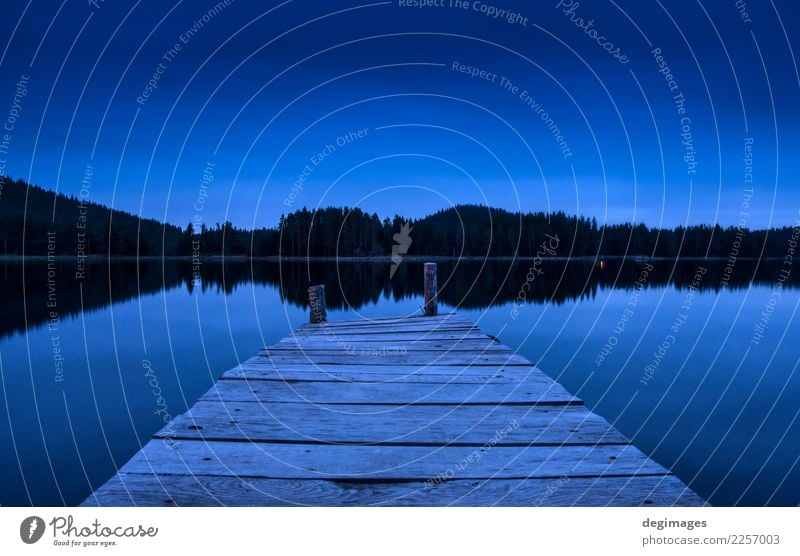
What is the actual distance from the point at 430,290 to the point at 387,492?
7590 mm

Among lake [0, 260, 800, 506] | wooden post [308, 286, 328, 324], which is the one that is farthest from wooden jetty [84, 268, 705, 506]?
wooden post [308, 286, 328, 324]

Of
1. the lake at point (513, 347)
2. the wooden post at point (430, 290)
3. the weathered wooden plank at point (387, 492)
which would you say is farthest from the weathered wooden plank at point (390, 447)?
the wooden post at point (430, 290)

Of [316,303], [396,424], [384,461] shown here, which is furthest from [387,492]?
[316,303]

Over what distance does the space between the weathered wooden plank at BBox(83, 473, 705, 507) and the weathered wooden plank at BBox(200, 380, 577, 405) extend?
5.09 feet

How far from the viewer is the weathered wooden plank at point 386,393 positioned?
15.3ft

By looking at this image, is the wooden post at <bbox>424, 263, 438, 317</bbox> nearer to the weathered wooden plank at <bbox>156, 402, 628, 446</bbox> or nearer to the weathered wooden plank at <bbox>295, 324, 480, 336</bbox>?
the weathered wooden plank at <bbox>295, 324, 480, 336</bbox>

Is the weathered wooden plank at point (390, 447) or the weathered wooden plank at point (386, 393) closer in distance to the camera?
the weathered wooden plank at point (390, 447)

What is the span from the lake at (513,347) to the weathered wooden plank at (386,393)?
2991mm

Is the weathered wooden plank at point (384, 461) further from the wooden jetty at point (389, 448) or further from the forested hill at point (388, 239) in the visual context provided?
the forested hill at point (388, 239)

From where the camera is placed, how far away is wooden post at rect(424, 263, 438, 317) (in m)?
10.3

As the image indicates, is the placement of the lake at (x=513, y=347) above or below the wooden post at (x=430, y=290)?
below

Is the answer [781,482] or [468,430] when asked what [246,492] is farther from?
[781,482]

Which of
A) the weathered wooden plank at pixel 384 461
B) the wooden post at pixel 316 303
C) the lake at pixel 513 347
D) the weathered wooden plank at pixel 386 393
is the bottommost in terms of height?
the lake at pixel 513 347
